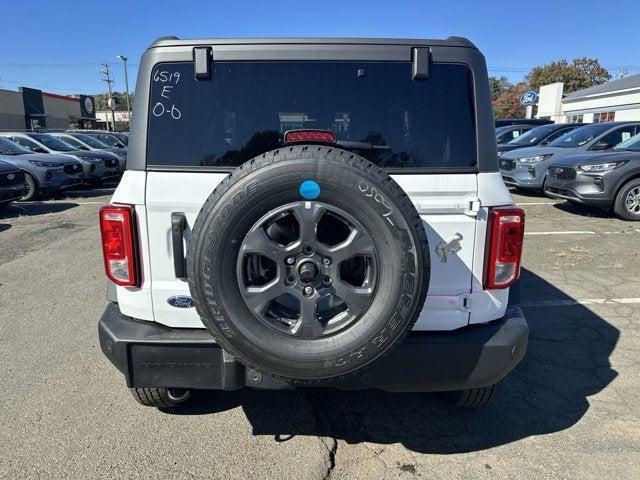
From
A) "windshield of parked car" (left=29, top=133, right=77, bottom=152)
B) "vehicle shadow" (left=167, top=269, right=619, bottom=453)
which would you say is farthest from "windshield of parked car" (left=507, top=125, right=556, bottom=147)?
"windshield of parked car" (left=29, top=133, right=77, bottom=152)

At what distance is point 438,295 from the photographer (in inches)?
93.2

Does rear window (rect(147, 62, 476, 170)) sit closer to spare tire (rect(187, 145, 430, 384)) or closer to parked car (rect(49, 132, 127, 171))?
spare tire (rect(187, 145, 430, 384))

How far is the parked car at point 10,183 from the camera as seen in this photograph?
9742 mm

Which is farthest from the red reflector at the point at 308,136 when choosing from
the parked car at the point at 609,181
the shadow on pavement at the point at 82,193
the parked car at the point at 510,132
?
the parked car at the point at 510,132

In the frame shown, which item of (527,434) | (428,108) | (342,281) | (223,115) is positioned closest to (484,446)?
(527,434)

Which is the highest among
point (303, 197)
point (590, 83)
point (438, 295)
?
point (590, 83)

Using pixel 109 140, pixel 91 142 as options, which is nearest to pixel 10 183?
pixel 91 142

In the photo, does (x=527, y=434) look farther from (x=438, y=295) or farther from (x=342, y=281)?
(x=342, y=281)

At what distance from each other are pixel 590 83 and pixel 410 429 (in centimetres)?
7442

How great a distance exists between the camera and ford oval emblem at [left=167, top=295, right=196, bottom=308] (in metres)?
2.35

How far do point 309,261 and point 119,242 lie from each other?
100 centimetres

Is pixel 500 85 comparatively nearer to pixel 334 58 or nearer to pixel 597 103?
pixel 597 103

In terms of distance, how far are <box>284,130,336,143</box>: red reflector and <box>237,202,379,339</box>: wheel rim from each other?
389 mm

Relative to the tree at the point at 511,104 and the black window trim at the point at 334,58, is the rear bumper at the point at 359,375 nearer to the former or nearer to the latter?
the black window trim at the point at 334,58
